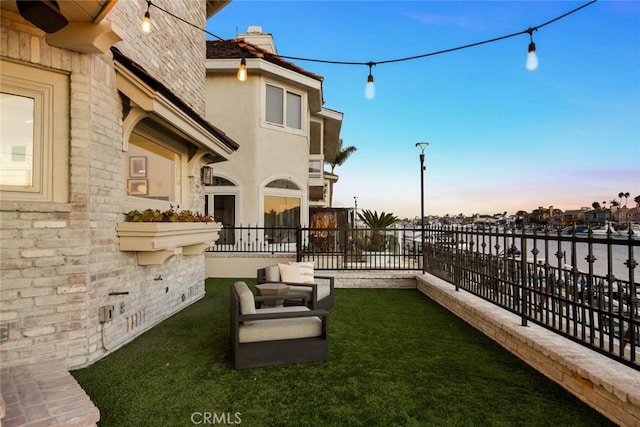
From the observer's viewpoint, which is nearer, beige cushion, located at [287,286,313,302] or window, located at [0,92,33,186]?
window, located at [0,92,33,186]

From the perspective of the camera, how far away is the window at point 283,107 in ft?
36.6

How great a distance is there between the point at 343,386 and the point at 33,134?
13.3 ft

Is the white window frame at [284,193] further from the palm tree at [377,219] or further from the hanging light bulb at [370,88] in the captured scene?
the hanging light bulb at [370,88]

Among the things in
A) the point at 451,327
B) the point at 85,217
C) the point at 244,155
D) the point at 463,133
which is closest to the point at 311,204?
the point at 244,155

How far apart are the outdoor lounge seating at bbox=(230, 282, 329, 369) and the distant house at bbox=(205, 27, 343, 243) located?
739cm

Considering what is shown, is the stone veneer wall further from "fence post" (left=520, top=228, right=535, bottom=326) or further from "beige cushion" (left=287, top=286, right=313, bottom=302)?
"fence post" (left=520, top=228, right=535, bottom=326)

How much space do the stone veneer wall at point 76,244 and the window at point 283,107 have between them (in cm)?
665

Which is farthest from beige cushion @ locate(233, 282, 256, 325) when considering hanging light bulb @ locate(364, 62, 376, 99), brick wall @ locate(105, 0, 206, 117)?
hanging light bulb @ locate(364, 62, 376, 99)

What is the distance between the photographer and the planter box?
417cm

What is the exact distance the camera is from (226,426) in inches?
97.3

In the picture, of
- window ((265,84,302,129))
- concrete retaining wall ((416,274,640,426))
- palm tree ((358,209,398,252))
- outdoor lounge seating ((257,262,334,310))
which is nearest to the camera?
concrete retaining wall ((416,274,640,426))

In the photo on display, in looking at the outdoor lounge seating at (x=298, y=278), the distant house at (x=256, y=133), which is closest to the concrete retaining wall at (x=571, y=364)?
the outdoor lounge seating at (x=298, y=278)

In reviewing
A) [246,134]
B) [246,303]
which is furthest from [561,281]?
[246,134]

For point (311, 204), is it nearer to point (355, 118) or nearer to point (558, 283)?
point (355, 118)
